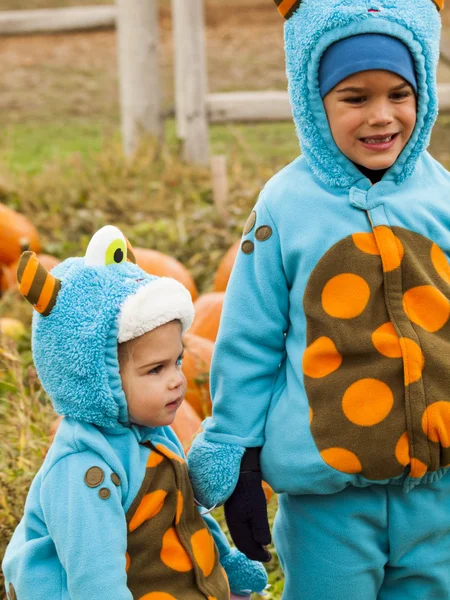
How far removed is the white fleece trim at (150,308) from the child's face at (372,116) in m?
0.57

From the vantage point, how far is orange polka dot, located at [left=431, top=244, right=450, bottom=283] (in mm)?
2246

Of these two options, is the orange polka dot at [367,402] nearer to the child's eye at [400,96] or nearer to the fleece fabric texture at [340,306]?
the fleece fabric texture at [340,306]

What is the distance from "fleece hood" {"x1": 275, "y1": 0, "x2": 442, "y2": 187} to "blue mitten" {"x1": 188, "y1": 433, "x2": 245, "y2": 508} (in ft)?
2.46

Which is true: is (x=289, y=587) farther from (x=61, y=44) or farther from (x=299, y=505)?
(x=61, y=44)

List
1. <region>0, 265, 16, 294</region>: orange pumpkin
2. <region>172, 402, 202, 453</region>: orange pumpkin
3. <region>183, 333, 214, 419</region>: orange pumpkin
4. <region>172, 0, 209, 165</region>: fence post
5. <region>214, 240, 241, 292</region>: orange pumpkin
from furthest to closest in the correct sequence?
<region>172, 0, 209, 165</region>: fence post
<region>0, 265, 16, 294</region>: orange pumpkin
<region>214, 240, 241, 292</region>: orange pumpkin
<region>183, 333, 214, 419</region>: orange pumpkin
<region>172, 402, 202, 453</region>: orange pumpkin

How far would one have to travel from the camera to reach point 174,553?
229 centimetres

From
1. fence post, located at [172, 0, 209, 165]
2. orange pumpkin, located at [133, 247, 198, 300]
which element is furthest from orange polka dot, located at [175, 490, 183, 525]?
fence post, located at [172, 0, 209, 165]

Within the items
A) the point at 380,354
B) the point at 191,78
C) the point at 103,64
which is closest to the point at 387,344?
the point at 380,354

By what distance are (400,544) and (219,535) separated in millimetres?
542

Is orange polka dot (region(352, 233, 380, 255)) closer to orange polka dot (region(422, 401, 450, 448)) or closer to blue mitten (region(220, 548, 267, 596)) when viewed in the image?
orange polka dot (region(422, 401, 450, 448))

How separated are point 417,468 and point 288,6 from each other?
3.94 ft

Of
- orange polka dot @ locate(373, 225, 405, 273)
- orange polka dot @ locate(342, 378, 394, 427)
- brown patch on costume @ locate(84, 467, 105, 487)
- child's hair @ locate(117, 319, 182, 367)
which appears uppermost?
orange polka dot @ locate(373, 225, 405, 273)

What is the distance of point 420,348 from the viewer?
217 cm

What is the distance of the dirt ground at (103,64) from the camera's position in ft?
42.1
